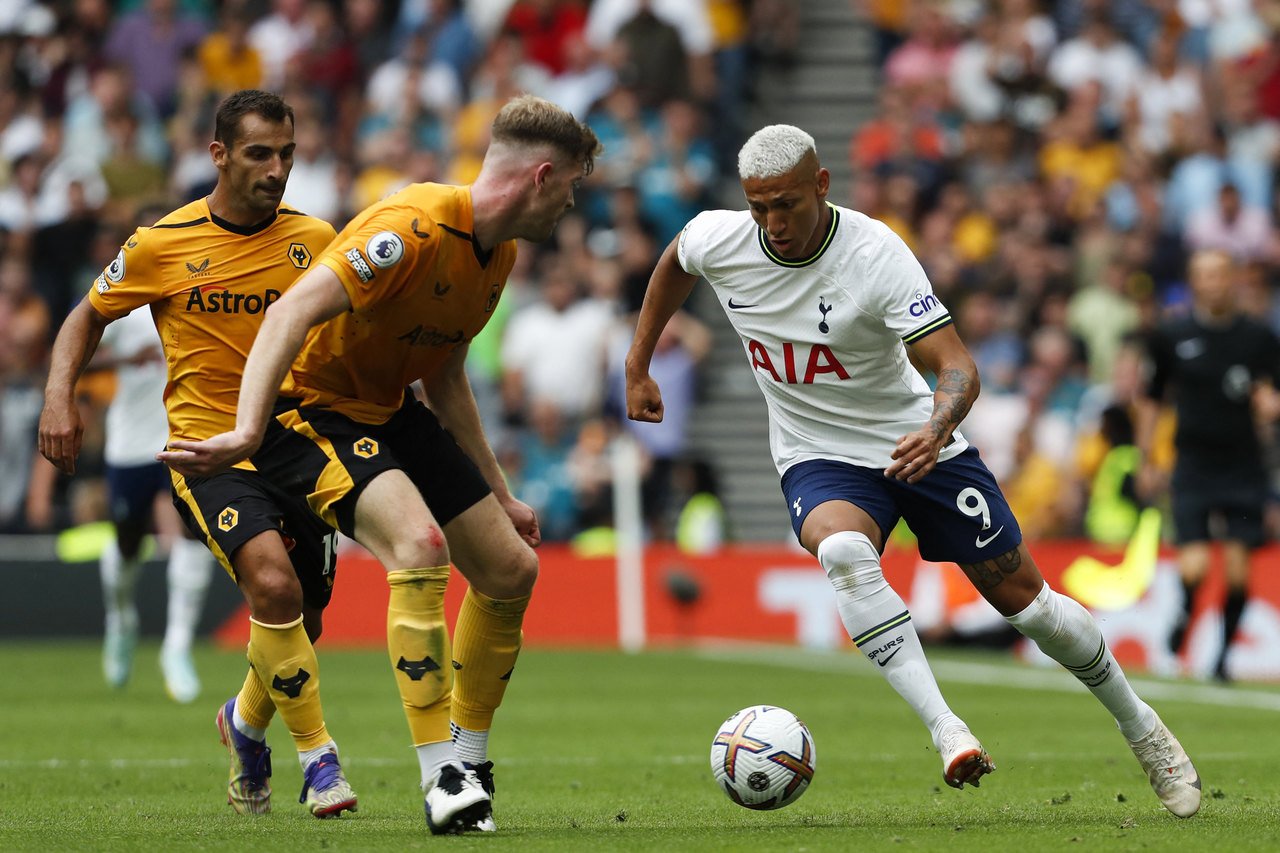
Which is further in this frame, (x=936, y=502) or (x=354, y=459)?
(x=936, y=502)

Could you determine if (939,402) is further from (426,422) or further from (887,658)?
(426,422)

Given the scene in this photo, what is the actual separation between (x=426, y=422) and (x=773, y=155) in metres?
1.59

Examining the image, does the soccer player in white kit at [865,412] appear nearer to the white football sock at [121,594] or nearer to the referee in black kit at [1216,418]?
the white football sock at [121,594]

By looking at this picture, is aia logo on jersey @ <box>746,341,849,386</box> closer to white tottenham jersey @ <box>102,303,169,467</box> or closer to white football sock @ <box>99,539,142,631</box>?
white tottenham jersey @ <box>102,303,169,467</box>

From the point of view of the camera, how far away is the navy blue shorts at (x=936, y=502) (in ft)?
23.6

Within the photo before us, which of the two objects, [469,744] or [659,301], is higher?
[659,301]

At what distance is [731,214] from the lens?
301 inches

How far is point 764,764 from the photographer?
7023 mm

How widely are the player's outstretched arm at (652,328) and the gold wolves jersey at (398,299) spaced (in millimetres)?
637

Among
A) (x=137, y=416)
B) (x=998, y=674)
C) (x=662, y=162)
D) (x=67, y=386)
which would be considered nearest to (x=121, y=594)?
(x=137, y=416)

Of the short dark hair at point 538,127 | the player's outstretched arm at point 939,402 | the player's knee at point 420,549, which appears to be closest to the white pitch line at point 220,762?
the player's knee at point 420,549

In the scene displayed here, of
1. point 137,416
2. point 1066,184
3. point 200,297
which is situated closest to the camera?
point 200,297

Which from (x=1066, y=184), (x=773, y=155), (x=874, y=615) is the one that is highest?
(x=1066, y=184)

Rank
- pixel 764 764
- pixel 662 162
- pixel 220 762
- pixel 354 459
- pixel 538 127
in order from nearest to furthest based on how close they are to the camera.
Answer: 1. pixel 538 127
2. pixel 354 459
3. pixel 764 764
4. pixel 220 762
5. pixel 662 162
